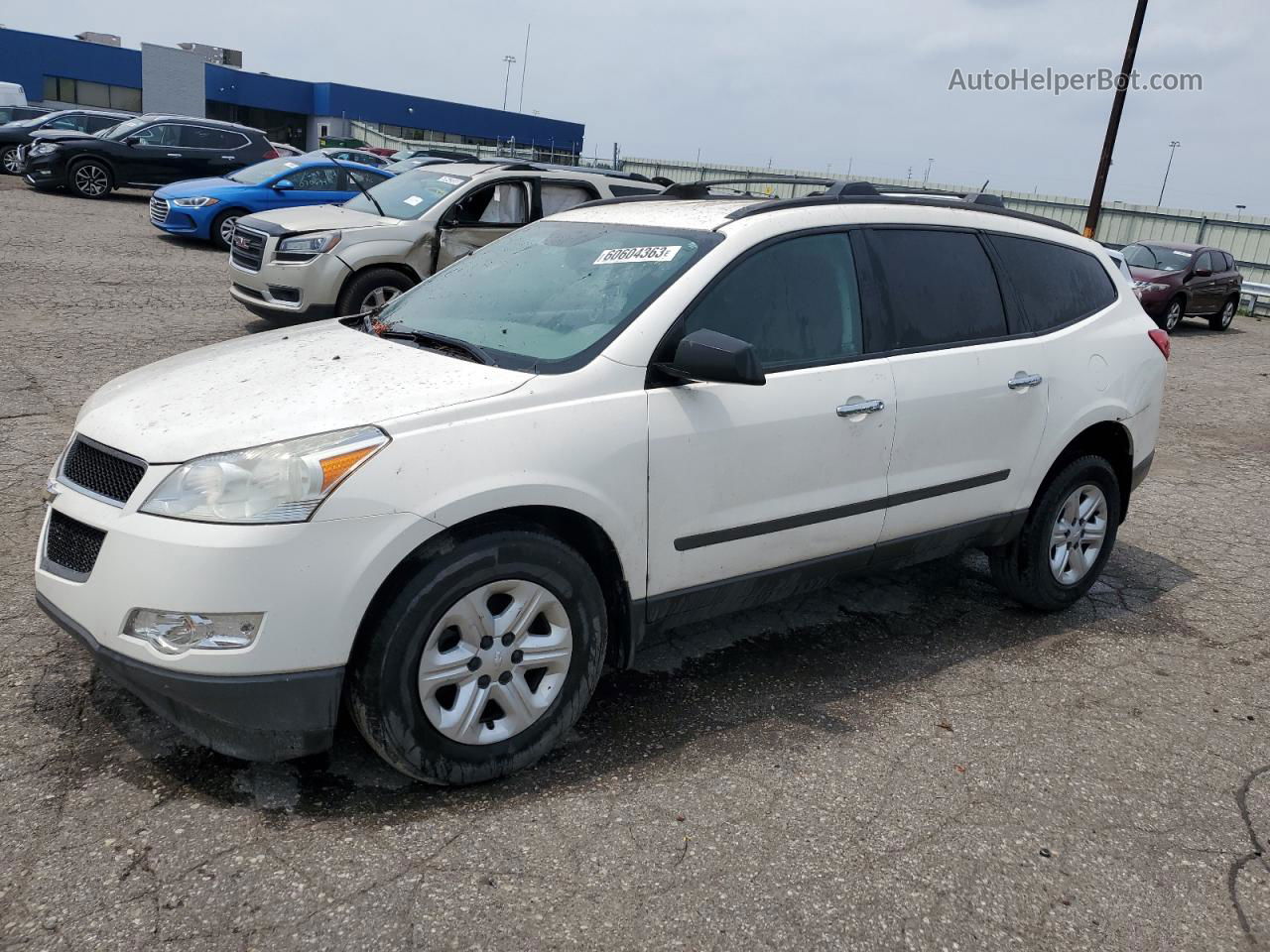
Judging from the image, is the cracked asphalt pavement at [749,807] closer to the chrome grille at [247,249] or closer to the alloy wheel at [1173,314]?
the chrome grille at [247,249]

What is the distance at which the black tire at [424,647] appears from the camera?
2896mm

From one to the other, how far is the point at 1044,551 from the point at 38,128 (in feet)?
77.0

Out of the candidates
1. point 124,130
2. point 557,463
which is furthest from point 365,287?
point 124,130

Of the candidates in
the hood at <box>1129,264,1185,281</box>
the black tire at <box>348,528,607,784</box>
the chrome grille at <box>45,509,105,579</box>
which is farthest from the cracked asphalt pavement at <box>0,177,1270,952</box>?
the hood at <box>1129,264,1185,281</box>

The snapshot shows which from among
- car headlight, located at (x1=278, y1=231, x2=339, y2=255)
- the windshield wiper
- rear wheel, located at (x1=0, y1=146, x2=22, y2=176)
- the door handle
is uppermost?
the windshield wiper

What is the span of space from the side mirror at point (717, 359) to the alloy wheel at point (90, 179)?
19.3 meters

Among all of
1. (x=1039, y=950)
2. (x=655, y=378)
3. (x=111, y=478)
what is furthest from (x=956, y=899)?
(x=111, y=478)

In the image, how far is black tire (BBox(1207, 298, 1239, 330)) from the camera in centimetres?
1963

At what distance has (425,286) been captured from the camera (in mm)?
4309

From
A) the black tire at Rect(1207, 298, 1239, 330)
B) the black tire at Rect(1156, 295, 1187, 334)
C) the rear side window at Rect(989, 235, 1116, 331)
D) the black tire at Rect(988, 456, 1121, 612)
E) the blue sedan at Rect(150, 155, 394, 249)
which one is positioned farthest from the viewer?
the black tire at Rect(1207, 298, 1239, 330)

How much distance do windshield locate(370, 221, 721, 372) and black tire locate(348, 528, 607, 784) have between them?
2.07 feet

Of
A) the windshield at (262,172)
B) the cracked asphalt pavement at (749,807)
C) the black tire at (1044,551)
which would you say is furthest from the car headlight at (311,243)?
the black tire at (1044,551)

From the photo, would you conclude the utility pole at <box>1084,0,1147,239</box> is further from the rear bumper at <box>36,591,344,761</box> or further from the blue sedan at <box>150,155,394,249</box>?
the rear bumper at <box>36,591,344,761</box>

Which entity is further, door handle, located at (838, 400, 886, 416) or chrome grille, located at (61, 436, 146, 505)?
door handle, located at (838, 400, 886, 416)
